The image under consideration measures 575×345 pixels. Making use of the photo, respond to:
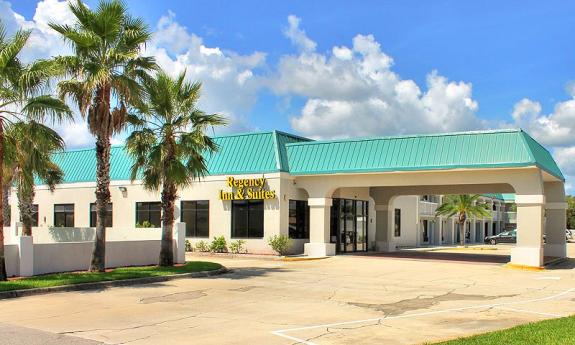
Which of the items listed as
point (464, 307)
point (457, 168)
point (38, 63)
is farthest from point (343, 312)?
point (457, 168)

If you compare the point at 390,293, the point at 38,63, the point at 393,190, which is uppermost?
the point at 38,63

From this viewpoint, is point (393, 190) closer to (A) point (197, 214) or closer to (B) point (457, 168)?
(B) point (457, 168)

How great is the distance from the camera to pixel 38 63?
1688 centimetres

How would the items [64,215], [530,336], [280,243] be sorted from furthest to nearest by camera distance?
[64,215] < [280,243] < [530,336]

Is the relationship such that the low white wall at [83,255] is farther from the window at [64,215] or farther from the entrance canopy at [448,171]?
the window at [64,215]

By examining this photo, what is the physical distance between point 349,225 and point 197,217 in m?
8.51

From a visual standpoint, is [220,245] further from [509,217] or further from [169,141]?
[509,217]

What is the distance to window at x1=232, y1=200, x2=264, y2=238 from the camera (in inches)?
Answer: 1192

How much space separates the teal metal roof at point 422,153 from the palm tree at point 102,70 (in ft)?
38.7

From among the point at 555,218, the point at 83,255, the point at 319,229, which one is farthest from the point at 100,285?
the point at 555,218

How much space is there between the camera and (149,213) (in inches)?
1346

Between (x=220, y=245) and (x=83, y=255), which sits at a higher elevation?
(x=83, y=255)

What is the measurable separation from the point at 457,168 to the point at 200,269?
1196 cm

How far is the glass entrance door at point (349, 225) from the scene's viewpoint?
32.0 meters
